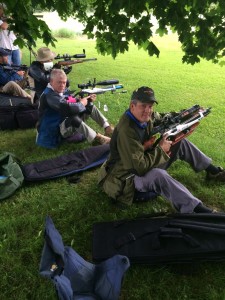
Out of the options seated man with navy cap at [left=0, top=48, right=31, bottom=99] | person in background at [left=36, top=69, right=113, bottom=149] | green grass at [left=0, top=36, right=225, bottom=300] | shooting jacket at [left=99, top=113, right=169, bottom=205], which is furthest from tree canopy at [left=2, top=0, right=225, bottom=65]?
seated man with navy cap at [left=0, top=48, right=31, bottom=99]

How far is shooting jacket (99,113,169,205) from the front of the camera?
3.21m

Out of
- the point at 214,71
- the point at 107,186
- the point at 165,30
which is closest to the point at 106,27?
the point at 165,30

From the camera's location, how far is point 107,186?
3.71m

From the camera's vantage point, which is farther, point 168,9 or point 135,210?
point 135,210

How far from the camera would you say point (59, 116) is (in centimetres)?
531

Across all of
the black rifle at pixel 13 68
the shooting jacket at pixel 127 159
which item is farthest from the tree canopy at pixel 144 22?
the black rifle at pixel 13 68

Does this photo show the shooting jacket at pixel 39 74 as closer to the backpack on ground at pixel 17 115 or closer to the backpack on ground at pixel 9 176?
the backpack on ground at pixel 17 115

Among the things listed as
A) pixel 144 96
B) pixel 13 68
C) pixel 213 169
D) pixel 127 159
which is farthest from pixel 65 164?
pixel 13 68

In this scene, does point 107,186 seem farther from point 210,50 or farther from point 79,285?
point 210,50

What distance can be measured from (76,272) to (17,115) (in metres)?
4.34

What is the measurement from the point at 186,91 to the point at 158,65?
14.0 ft

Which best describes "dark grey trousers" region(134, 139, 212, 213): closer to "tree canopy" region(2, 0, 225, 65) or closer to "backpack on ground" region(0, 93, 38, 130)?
"tree canopy" region(2, 0, 225, 65)

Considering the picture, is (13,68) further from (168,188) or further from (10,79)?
(168,188)

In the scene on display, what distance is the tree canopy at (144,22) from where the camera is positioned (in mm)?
2848
